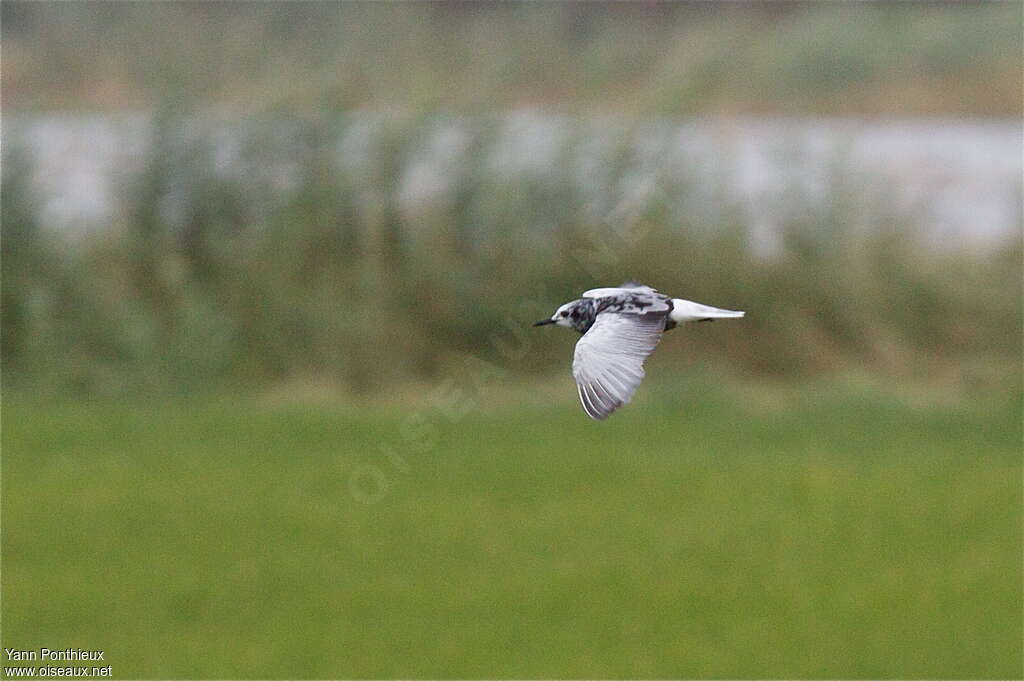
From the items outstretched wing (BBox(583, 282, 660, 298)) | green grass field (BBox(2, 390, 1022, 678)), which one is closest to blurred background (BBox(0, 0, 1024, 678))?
green grass field (BBox(2, 390, 1022, 678))

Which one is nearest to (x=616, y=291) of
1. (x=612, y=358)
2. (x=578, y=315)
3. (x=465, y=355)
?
(x=578, y=315)

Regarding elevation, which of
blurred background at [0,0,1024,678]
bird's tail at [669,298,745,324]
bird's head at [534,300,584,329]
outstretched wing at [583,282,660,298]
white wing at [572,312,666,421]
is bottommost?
white wing at [572,312,666,421]

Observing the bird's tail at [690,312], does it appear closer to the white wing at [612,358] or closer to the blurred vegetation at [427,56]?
the white wing at [612,358]

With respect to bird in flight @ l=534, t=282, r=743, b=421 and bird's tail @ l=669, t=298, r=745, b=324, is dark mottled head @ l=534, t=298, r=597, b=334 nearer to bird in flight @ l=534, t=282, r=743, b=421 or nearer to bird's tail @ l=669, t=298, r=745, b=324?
bird in flight @ l=534, t=282, r=743, b=421

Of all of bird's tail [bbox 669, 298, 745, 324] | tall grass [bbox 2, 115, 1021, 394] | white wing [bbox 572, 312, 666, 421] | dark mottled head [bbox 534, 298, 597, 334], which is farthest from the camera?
tall grass [bbox 2, 115, 1021, 394]

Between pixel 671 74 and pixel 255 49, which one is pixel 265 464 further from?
pixel 671 74

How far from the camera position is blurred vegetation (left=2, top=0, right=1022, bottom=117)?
40.4 ft

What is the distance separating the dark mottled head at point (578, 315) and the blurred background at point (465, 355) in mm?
6531

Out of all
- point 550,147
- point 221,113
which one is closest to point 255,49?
point 221,113

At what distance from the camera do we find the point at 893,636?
39.2ft

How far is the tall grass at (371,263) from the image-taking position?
9523 mm

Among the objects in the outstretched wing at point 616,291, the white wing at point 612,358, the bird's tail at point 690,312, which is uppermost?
the outstretched wing at point 616,291

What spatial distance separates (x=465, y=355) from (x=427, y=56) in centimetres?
520

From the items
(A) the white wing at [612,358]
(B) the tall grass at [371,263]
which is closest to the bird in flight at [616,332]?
(A) the white wing at [612,358]
